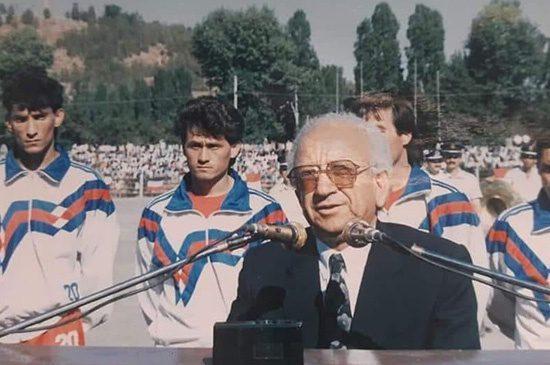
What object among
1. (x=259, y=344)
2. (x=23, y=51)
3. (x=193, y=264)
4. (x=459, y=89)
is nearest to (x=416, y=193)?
(x=459, y=89)

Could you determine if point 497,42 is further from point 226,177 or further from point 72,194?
point 72,194

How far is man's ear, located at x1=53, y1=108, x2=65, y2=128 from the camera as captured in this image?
2586 mm

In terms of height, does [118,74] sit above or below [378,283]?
above

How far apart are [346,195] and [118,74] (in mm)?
1068

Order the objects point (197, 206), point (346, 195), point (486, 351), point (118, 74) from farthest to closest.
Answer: point (118, 74) → point (197, 206) → point (346, 195) → point (486, 351)

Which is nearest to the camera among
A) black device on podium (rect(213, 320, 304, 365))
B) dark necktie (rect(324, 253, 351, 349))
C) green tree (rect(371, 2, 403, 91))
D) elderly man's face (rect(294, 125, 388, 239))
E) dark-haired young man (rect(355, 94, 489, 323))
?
black device on podium (rect(213, 320, 304, 365))

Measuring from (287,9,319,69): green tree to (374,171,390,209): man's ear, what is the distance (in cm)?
83

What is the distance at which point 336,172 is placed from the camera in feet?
5.75

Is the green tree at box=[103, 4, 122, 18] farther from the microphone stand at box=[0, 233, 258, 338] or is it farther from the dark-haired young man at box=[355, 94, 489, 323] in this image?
the microphone stand at box=[0, 233, 258, 338]

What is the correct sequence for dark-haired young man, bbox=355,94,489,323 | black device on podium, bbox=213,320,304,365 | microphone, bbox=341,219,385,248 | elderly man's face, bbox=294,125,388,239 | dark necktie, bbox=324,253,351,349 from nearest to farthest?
black device on podium, bbox=213,320,304,365 → microphone, bbox=341,219,385,248 → dark necktie, bbox=324,253,351,349 → elderly man's face, bbox=294,125,388,239 → dark-haired young man, bbox=355,94,489,323

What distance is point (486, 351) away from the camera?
1315 millimetres

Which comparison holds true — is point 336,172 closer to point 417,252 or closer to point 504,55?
point 417,252

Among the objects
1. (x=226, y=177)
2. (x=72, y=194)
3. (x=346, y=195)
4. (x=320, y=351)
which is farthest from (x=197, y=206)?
(x=320, y=351)

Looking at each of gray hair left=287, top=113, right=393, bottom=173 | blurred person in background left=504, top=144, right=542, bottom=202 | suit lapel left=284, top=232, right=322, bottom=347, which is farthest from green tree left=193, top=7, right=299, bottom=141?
suit lapel left=284, top=232, right=322, bottom=347
